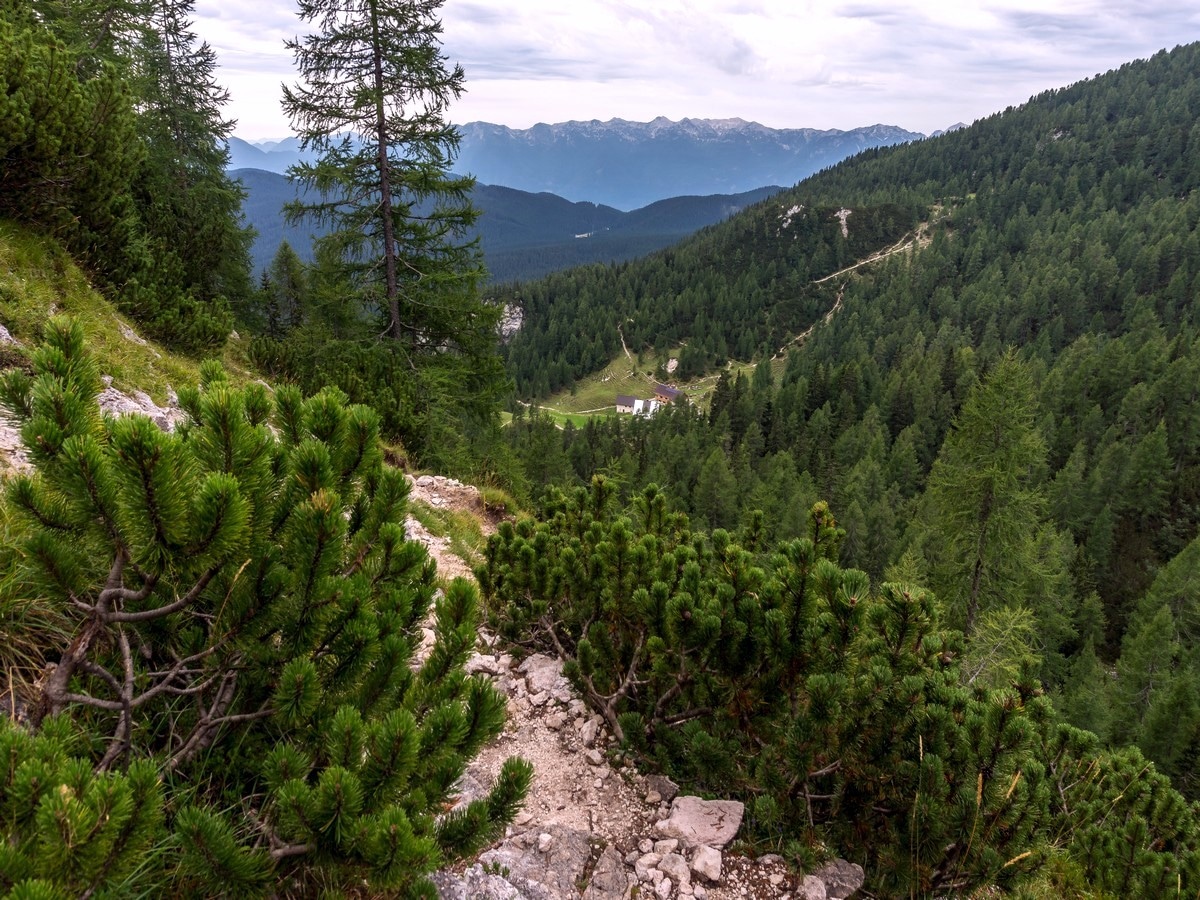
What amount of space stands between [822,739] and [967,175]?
228343mm

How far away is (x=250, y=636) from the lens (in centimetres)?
236

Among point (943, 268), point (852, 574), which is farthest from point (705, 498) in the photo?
point (943, 268)

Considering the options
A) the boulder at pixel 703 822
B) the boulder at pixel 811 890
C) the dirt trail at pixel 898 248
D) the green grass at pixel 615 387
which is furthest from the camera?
the dirt trail at pixel 898 248

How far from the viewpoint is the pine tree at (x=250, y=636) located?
1978 mm

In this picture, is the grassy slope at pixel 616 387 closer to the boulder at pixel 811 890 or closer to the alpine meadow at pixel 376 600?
the alpine meadow at pixel 376 600

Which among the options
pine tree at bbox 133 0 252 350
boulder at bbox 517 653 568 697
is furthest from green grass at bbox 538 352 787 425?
boulder at bbox 517 653 568 697

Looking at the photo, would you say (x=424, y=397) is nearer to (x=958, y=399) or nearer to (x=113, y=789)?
(x=113, y=789)

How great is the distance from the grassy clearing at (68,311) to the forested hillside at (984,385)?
6917mm

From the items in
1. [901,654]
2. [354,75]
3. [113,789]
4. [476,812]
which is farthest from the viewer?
[354,75]

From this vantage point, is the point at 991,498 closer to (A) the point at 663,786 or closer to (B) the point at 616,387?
(A) the point at 663,786

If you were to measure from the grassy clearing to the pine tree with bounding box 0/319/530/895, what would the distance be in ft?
21.2

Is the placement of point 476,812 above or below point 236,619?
below

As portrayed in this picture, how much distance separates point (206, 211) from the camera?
69.4 ft

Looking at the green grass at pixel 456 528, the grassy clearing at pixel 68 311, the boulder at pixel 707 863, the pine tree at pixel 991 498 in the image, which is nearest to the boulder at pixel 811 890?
the boulder at pixel 707 863
